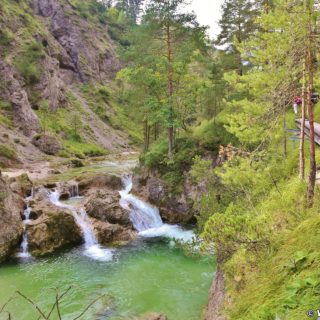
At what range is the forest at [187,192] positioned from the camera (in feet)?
24.7

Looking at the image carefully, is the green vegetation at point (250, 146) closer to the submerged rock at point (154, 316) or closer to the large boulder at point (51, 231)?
the submerged rock at point (154, 316)

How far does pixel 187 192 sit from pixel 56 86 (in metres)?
48.2

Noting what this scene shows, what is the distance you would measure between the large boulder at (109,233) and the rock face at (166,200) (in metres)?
3.85

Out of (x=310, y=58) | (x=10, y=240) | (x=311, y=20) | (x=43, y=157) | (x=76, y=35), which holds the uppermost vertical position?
(x=76, y=35)

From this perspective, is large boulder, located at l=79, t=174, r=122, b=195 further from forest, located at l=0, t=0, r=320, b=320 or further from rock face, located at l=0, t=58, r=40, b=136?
rock face, located at l=0, t=58, r=40, b=136

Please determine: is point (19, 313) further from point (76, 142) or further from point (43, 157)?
point (76, 142)

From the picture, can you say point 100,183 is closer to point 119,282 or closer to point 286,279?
point 119,282

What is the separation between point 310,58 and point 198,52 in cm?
1788

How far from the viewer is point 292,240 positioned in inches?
249

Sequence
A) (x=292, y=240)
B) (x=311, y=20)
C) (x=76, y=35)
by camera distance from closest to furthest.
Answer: (x=292, y=240) < (x=311, y=20) < (x=76, y=35)

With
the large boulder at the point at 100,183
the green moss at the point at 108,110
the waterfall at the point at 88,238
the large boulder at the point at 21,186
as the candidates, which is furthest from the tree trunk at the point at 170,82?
the green moss at the point at 108,110

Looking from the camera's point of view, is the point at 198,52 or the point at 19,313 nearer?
the point at 19,313

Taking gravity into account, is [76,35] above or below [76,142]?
A: above

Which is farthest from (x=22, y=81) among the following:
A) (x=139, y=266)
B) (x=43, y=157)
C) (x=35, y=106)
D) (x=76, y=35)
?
(x=139, y=266)
